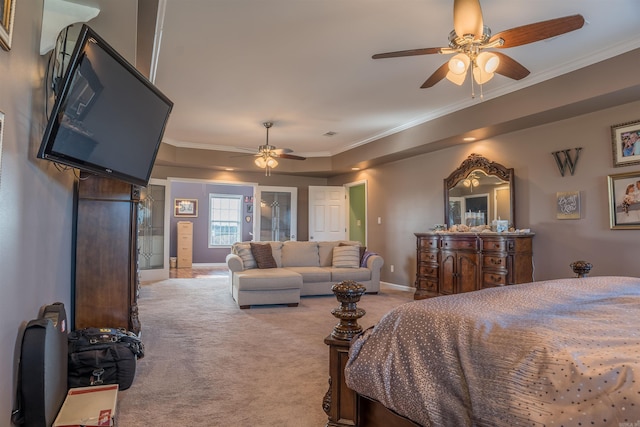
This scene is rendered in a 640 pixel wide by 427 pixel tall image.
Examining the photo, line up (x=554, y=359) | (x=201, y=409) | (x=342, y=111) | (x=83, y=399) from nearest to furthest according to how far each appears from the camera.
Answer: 1. (x=554, y=359)
2. (x=83, y=399)
3. (x=201, y=409)
4. (x=342, y=111)

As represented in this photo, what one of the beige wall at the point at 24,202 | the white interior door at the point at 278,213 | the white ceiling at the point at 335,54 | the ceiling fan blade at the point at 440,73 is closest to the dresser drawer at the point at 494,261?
the white ceiling at the point at 335,54

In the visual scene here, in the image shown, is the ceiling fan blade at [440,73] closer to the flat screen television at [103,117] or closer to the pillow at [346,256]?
the flat screen television at [103,117]

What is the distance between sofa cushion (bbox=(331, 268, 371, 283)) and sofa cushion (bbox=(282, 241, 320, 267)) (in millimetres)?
461

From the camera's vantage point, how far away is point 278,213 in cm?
873

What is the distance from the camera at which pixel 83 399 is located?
5.84 feet

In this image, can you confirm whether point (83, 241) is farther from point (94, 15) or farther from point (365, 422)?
point (365, 422)

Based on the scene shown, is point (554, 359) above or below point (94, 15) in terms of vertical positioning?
below

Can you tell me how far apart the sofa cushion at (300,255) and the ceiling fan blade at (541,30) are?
4.18 metres

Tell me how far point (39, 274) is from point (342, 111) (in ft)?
13.5

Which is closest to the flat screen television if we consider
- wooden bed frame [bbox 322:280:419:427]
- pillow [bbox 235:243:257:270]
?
wooden bed frame [bbox 322:280:419:427]

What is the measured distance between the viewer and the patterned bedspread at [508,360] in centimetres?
85

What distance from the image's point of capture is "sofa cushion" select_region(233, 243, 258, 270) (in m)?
5.40

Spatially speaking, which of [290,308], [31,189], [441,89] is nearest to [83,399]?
[31,189]

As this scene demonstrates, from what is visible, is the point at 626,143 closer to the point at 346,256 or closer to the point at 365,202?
the point at 346,256
